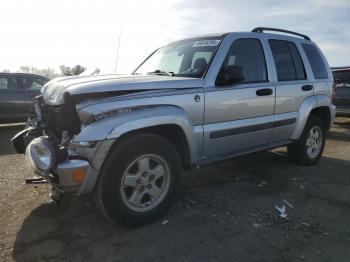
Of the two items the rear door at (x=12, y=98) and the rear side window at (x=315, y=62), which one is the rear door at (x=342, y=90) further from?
the rear door at (x=12, y=98)

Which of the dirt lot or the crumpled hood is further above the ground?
the crumpled hood

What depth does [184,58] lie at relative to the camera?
16.5 feet

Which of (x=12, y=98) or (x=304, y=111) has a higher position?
(x=304, y=111)

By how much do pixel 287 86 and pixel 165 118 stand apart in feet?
7.71

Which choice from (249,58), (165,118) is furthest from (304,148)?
(165,118)

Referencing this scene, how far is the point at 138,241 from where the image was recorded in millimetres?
3664

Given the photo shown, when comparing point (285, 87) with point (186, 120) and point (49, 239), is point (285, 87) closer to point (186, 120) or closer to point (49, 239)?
point (186, 120)

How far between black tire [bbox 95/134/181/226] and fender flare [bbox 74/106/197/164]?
0.48 feet

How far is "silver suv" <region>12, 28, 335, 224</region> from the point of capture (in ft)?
11.7

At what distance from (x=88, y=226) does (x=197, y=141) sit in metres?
1.42

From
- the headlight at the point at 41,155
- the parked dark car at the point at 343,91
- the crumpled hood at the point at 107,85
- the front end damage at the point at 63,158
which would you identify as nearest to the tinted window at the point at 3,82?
the crumpled hood at the point at 107,85

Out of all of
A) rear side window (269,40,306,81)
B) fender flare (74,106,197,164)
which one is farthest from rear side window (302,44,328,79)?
fender flare (74,106,197,164)

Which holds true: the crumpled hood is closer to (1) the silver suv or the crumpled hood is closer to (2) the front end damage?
(1) the silver suv

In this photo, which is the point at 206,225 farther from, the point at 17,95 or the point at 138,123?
the point at 17,95
